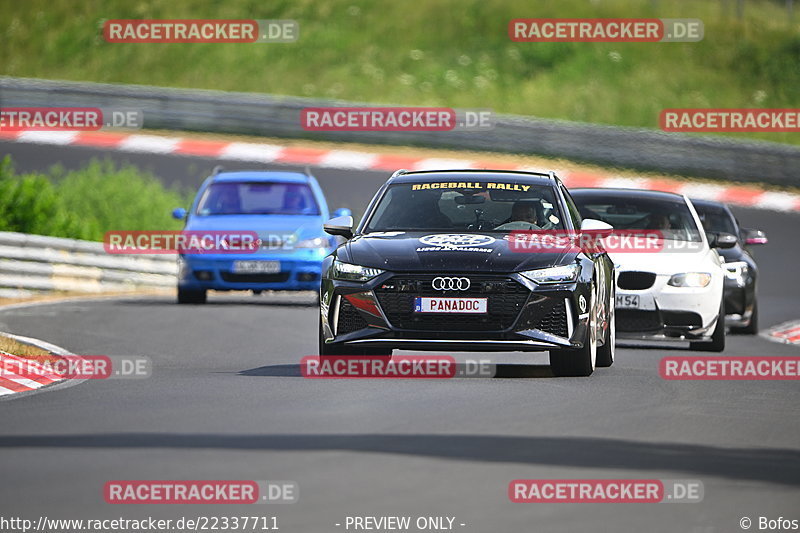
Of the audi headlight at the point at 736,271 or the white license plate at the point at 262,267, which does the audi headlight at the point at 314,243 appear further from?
the audi headlight at the point at 736,271

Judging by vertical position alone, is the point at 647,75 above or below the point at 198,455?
above

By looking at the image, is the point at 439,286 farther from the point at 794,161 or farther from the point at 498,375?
the point at 794,161

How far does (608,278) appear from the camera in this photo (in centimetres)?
1345

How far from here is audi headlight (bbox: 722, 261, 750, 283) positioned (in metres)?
17.9

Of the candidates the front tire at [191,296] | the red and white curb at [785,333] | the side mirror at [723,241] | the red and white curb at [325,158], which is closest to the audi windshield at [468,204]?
the side mirror at [723,241]

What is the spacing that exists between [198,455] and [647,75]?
3626 cm

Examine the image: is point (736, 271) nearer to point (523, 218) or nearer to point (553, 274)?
point (523, 218)

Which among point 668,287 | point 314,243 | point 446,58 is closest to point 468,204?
point 668,287

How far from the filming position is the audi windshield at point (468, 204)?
1287 centimetres

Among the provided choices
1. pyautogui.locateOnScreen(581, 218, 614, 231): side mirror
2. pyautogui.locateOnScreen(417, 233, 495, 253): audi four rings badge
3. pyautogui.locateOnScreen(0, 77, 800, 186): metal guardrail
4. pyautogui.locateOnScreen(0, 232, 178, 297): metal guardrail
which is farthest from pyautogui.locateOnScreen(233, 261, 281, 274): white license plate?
pyautogui.locateOnScreen(0, 77, 800, 186): metal guardrail

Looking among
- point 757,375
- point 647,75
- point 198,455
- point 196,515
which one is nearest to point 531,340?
point 757,375

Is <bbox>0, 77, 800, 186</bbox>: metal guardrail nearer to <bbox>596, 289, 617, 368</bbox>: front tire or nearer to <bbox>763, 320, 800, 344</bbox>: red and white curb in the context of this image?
<bbox>763, 320, 800, 344</bbox>: red and white curb

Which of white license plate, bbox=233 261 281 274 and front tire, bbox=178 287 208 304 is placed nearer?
white license plate, bbox=233 261 281 274

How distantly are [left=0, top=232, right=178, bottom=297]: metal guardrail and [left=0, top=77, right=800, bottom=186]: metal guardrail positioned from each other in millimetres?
8023
